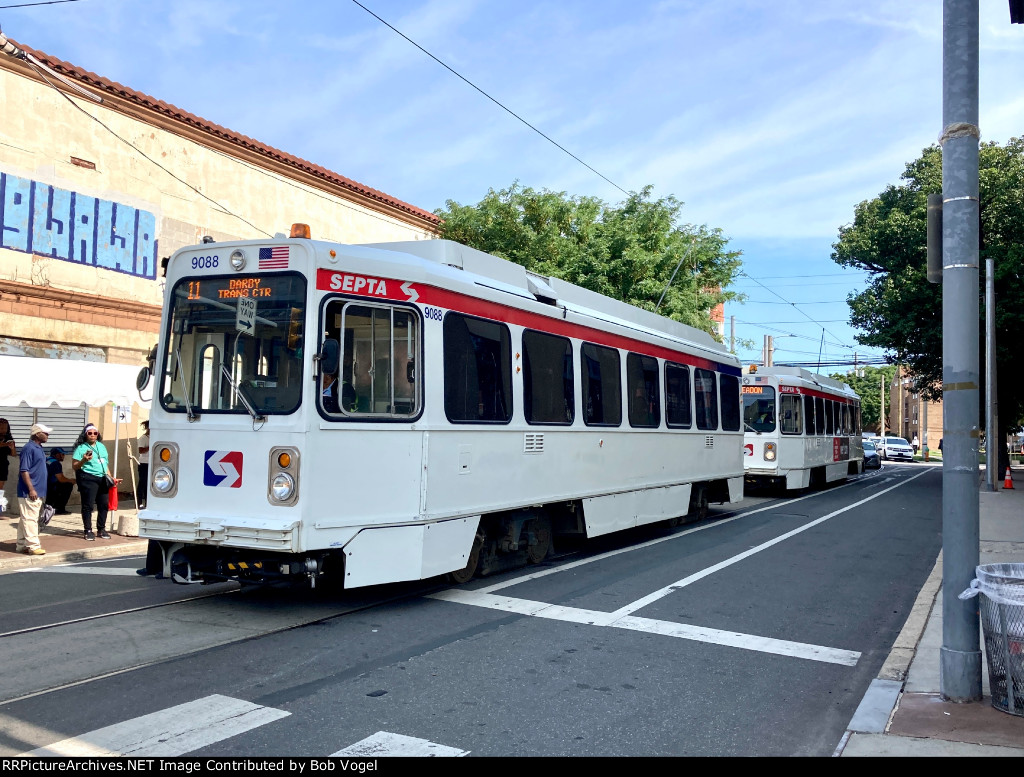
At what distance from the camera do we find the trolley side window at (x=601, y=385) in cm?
1051

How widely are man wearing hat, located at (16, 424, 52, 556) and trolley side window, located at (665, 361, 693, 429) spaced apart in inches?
346

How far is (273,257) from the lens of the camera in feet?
23.2

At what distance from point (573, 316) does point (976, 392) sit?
5.48m

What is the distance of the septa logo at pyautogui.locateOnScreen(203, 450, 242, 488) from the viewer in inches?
273

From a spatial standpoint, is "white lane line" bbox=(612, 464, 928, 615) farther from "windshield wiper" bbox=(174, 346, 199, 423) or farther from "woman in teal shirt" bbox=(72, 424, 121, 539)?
"woman in teal shirt" bbox=(72, 424, 121, 539)

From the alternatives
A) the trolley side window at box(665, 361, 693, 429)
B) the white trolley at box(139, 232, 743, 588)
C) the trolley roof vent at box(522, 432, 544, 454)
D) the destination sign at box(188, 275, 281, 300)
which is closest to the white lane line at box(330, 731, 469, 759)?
the white trolley at box(139, 232, 743, 588)

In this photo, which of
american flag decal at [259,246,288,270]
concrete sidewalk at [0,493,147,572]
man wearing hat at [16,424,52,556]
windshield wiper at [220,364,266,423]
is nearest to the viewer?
windshield wiper at [220,364,266,423]

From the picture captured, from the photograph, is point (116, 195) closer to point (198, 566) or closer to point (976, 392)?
point (198, 566)

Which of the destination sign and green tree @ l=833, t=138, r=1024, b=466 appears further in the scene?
green tree @ l=833, t=138, r=1024, b=466

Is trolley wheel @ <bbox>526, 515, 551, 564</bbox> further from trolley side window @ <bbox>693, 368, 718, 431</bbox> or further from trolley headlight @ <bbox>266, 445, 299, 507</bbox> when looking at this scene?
trolley side window @ <bbox>693, 368, 718, 431</bbox>

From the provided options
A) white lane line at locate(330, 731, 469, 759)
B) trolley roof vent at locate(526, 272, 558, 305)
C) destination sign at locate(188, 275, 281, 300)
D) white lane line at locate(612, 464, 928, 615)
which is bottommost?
white lane line at locate(612, 464, 928, 615)

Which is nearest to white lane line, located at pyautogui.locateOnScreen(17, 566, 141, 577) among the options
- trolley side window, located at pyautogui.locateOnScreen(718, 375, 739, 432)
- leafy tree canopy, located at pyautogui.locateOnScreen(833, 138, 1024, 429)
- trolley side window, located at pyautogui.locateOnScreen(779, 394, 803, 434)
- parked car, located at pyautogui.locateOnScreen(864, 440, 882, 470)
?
trolley side window, located at pyautogui.locateOnScreen(718, 375, 739, 432)

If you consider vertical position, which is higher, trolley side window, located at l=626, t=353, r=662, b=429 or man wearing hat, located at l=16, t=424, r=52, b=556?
trolley side window, located at l=626, t=353, r=662, b=429

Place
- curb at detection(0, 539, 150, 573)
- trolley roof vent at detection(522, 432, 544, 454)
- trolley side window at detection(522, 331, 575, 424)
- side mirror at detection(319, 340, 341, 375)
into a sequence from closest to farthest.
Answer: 1. side mirror at detection(319, 340, 341, 375)
2. trolley roof vent at detection(522, 432, 544, 454)
3. trolley side window at detection(522, 331, 575, 424)
4. curb at detection(0, 539, 150, 573)
